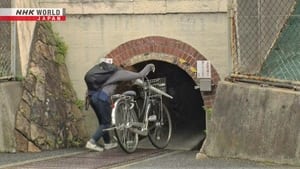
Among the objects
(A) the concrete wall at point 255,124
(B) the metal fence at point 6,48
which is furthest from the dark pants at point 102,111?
(A) the concrete wall at point 255,124

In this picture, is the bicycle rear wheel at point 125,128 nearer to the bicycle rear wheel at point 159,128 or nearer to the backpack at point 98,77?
the backpack at point 98,77

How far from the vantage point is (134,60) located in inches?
469

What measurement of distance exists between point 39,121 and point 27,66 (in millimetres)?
1064

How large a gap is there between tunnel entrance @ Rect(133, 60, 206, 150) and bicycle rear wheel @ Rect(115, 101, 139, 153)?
229 centimetres

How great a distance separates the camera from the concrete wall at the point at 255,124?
8.41 m

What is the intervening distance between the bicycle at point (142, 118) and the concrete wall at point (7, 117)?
161cm

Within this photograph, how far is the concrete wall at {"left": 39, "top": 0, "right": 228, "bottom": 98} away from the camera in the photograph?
1155 cm

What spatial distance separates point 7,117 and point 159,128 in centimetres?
283

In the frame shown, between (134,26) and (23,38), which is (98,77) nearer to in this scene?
(23,38)

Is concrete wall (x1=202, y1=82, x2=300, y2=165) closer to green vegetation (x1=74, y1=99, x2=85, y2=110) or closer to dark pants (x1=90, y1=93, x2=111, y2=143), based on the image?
dark pants (x1=90, y1=93, x2=111, y2=143)

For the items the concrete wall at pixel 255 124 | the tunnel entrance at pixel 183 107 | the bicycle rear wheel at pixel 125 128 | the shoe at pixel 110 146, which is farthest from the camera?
the tunnel entrance at pixel 183 107

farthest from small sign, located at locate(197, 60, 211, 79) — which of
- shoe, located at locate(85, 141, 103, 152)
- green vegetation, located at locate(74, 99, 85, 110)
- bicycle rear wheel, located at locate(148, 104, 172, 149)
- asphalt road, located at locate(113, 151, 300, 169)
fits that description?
asphalt road, located at locate(113, 151, 300, 169)

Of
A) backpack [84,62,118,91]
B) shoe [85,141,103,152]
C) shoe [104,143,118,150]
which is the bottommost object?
shoe [104,143,118,150]

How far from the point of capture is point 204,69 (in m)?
11.6
